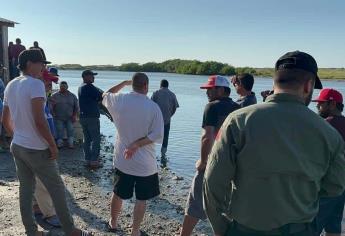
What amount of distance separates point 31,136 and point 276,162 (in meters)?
3.03

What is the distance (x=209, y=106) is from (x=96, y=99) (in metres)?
5.02

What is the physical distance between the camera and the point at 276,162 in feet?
8.05

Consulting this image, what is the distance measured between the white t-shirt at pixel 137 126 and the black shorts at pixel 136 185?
77mm

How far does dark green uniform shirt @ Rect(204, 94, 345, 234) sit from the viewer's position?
2447 millimetres

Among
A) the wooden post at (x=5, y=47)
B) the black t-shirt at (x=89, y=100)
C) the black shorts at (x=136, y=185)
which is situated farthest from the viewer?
the wooden post at (x=5, y=47)

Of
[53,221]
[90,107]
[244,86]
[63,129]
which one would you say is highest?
[244,86]

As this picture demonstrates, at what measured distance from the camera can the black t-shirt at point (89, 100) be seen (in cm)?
916

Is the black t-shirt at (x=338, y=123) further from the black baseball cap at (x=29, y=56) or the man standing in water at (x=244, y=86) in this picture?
the black baseball cap at (x=29, y=56)

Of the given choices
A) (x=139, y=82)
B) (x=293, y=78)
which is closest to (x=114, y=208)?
(x=139, y=82)

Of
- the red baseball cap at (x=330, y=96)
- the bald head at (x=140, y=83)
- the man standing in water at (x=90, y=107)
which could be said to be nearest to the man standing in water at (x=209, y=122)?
the bald head at (x=140, y=83)

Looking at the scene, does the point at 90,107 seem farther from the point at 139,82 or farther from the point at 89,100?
the point at 139,82

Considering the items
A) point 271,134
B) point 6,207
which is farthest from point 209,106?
point 6,207

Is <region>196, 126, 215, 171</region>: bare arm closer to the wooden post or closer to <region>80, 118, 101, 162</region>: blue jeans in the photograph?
<region>80, 118, 101, 162</region>: blue jeans

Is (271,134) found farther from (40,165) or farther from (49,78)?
(49,78)
